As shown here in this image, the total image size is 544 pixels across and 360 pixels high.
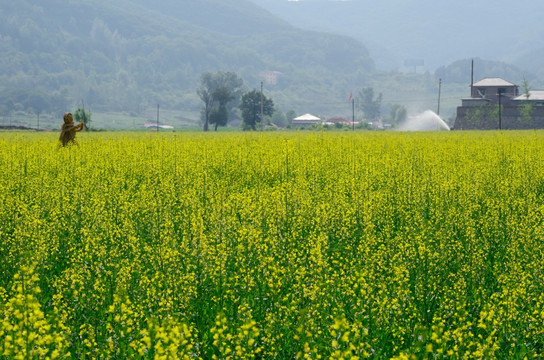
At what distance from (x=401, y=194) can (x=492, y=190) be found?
2.31 metres

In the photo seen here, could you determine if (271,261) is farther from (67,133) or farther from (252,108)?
(252,108)

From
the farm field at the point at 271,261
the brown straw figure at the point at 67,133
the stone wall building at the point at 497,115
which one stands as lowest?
the farm field at the point at 271,261

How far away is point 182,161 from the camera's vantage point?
61.2ft

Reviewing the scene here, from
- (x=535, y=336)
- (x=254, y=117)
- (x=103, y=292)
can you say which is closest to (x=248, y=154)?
(x=103, y=292)

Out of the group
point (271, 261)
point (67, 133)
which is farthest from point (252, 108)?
point (271, 261)

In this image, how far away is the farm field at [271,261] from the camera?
4.96 metres

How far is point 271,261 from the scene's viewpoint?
682cm

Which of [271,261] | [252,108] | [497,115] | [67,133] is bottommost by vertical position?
[271,261]

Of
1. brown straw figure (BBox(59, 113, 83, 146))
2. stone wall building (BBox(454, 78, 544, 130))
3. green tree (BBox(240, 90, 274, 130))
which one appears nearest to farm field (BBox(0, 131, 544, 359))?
brown straw figure (BBox(59, 113, 83, 146))

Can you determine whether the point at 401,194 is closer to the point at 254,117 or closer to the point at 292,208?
the point at 292,208

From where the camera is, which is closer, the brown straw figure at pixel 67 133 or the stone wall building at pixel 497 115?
the brown straw figure at pixel 67 133

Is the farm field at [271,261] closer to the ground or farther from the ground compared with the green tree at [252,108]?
closer to the ground

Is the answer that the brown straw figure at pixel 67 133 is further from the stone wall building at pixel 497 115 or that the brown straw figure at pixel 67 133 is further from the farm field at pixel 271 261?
the stone wall building at pixel 497 115

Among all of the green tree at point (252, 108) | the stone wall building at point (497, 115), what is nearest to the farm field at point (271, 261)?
the stone wall building at point (497, 115)
